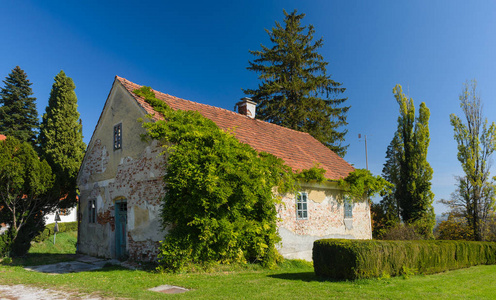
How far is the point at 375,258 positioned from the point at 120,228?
933cm

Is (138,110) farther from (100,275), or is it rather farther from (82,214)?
(82,214)

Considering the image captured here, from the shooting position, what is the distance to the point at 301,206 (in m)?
13.4

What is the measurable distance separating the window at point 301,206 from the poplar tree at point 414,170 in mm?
9812

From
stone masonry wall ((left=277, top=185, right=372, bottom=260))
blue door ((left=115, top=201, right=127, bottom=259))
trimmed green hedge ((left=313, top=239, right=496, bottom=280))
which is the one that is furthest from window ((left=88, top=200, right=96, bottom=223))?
trimmed green hedge ((left=313, top=239, right=496, bottom=280))

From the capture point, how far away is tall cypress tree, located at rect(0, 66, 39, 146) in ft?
111

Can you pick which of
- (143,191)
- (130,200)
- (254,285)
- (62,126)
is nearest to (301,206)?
(254,285)

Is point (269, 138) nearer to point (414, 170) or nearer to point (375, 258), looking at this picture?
point (375, 258)

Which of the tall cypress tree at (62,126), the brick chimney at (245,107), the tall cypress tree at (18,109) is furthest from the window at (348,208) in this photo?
the tall cypress tree at (18,109)

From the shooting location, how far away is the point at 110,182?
43.8ft

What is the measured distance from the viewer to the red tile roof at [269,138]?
13.6 metres

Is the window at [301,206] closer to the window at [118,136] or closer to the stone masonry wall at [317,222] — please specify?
the stone masonry wall at [317,222]

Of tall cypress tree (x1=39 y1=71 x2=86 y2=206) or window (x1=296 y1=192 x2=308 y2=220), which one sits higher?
tall cypress tree (x1=39 y1=71 x2=86 y2=206)

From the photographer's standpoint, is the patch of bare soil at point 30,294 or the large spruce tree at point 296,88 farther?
the large spruce tree at point 296,88

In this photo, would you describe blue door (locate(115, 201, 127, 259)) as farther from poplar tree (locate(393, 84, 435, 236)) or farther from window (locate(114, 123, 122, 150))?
poplar tree (locate(393, 84, 435, 236))
